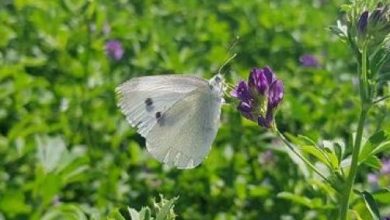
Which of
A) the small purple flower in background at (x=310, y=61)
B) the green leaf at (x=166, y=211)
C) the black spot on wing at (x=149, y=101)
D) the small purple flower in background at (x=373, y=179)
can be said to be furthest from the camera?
the small purple flower in background at (x=310, y=61)

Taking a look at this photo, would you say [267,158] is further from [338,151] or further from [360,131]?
[360,131]

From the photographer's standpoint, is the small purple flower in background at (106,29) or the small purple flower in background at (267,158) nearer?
the small purple flower in background at (267,158)

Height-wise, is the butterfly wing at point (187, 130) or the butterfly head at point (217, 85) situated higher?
the butterfly head at point (217, 85)

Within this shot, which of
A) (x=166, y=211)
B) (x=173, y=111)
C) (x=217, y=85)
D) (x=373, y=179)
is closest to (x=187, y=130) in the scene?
(x=173, y=111)

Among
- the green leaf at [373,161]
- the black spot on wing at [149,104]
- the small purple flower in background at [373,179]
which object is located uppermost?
the black spot on wing at [149,104]

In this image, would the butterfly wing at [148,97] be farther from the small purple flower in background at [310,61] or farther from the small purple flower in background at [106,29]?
the small purple flower in background at [310,61]

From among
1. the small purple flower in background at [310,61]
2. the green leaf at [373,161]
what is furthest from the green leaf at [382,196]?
the small purple flower in background at [310,61]

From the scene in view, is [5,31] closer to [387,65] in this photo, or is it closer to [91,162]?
[91,162]
